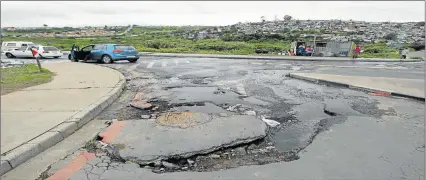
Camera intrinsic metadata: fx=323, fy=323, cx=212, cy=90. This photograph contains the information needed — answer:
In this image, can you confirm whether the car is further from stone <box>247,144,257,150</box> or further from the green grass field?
stone <box>247,144,257,150</box>

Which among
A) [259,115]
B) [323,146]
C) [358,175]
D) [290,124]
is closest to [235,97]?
[259,115]

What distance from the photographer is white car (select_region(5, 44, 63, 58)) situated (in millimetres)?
28766

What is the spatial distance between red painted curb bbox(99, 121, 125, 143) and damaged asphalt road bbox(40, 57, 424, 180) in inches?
3.7

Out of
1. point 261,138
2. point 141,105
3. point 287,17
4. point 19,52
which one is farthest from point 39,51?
point 287,17

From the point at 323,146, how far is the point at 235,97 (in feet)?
12.7

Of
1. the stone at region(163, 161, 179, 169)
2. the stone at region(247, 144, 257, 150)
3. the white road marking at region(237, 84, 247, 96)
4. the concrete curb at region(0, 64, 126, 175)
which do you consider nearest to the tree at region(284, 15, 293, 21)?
the white road marking at region(237, 84, 247, 96)

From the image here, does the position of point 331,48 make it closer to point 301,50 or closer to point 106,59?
point 301,50

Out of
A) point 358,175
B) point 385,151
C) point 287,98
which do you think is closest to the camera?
point 358,175

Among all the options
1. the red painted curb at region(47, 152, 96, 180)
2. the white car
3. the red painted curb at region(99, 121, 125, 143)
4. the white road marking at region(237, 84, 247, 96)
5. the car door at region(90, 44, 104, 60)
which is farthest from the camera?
the white car

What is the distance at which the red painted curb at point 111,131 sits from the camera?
500 centimetres

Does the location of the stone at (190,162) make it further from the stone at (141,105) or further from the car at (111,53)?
the car at (111,53)

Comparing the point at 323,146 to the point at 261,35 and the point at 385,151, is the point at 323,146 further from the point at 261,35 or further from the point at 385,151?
the point at 261,35

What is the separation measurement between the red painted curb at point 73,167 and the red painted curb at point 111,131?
52cm

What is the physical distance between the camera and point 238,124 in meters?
5.72
